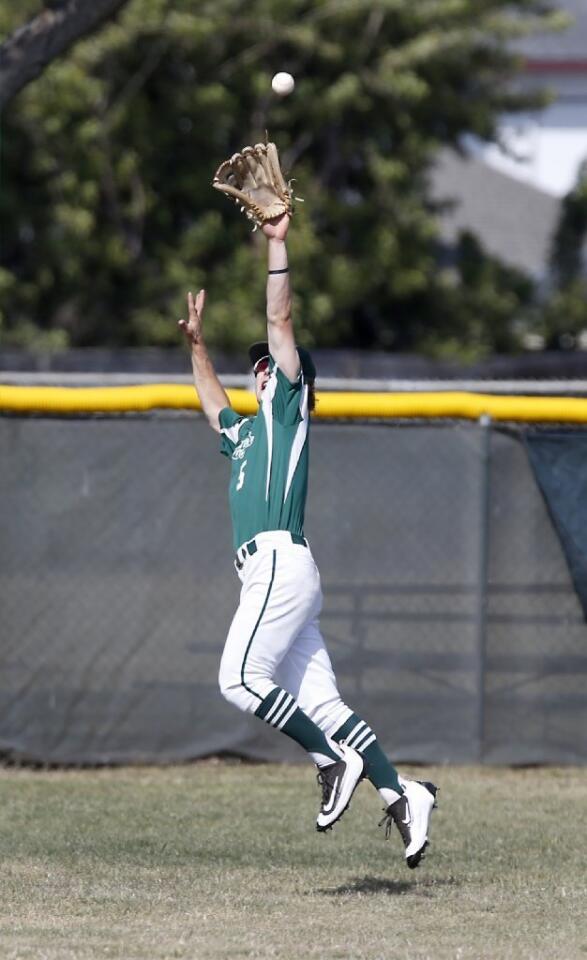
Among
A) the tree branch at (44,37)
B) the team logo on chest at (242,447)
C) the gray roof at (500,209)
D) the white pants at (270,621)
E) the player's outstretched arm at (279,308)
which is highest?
the tree branch at (44,37)

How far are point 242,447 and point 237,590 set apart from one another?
2538 millimetres

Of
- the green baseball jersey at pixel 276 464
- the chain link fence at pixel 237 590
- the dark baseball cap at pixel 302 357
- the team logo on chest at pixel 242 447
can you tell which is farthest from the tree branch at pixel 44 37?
the green baseball jersey at pixel 276 464

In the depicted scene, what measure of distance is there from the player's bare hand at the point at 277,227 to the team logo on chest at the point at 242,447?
28.1 inches

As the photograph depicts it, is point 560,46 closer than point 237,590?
No

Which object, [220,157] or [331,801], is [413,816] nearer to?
[331,801]

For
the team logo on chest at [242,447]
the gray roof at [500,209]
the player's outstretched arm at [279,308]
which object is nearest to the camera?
the player's outstretched arm at [279,308]

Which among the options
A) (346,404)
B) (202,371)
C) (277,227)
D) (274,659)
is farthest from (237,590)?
(277,227)

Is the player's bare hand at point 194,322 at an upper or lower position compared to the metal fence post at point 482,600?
upper

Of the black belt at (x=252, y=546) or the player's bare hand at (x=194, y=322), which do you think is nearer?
the black belt at (x=252, y=546)

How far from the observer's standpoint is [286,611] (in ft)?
18.1

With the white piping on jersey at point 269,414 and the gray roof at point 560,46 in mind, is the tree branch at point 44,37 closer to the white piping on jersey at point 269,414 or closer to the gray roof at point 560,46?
the white piping on jersey at point 269,414

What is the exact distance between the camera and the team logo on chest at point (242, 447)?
229 inches

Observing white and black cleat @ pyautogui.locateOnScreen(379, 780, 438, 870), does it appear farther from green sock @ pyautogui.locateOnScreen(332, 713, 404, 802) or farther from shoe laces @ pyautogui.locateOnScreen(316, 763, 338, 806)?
shoe laces @ pyautogui.locateOnScreen(316, 763, 338, 806)

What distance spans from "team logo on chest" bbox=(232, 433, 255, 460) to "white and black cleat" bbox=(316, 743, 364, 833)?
1127mm
